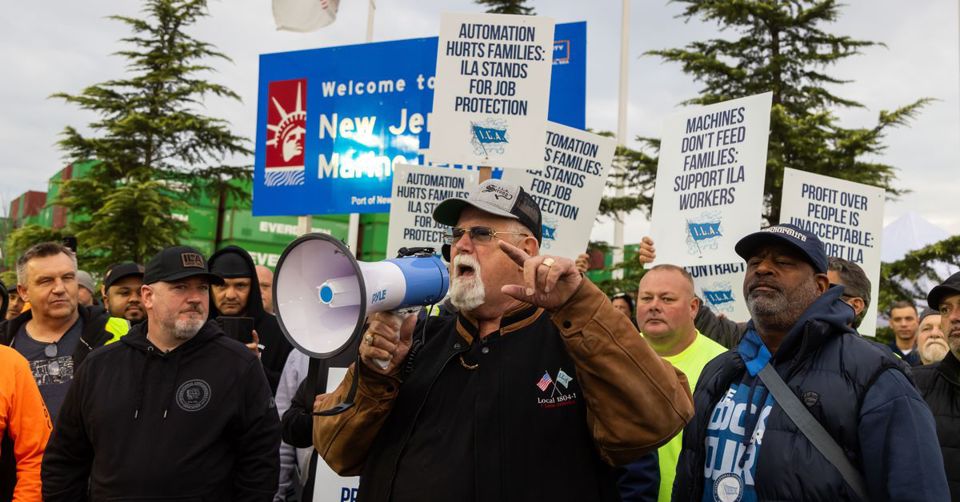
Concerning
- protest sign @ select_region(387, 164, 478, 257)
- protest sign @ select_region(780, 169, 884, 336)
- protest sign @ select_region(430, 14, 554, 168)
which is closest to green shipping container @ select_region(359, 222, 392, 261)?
protest sign @ select_region(387, 164, 478, 257)

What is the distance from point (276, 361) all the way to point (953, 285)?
3777 millimetres

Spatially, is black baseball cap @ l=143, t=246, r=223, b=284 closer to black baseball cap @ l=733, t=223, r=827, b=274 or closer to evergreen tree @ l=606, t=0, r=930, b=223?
black baseball cap @ l=733, t=223, r=827, b=274

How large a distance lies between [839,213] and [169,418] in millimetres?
5583

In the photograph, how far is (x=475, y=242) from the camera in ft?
8.46

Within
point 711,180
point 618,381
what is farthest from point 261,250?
point 618,381

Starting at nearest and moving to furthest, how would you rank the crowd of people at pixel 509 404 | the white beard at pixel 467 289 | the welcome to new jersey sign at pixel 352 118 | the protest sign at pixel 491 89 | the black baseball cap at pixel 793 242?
the crowd of people at pixel 509 404, the white beard at pixel 467 289, the black baseball cap at pixel 793 242, the protest sign at pixel 491 89, the welcome to new jersey sign at pixel 352 118

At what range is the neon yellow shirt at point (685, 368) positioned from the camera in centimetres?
379

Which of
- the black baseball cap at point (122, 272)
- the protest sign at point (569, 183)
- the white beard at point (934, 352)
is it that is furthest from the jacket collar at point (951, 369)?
the black baseball cap at point (122, 272)

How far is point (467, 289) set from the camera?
8.30 ft

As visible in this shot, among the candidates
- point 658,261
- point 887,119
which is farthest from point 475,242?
point 887,119

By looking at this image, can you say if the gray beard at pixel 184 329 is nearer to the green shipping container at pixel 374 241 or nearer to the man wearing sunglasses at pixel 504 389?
the man wearing sunglasses at pixel 504 389

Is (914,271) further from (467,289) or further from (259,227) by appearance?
(259,227)

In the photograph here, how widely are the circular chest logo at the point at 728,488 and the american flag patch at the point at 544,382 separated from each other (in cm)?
84

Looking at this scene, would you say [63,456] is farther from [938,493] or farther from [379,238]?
[379,238]
